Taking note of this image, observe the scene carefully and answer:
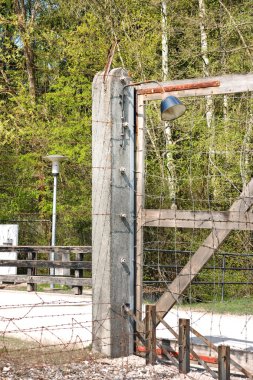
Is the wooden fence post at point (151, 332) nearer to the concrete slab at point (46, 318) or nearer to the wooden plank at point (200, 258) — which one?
the wooden plank at point (200, 258)

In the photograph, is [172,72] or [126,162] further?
[172,72]

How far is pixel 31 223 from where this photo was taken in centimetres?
2392

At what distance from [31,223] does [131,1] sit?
6819 millimetres

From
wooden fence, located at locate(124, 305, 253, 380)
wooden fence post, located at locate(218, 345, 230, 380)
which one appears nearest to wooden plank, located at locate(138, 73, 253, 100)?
wooden fence, located at locate(124, 305, 253, 380)

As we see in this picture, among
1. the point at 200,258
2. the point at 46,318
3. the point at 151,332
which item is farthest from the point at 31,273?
the point at 200,258

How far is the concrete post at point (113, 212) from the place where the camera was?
24.9 ft

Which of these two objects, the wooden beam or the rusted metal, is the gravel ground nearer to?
the rusted metal

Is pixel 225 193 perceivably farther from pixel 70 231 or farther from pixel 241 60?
pixel 70 231

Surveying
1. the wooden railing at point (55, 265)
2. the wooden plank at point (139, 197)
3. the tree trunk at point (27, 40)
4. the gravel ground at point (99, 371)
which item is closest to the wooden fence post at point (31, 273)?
the wooden railing at point (55, 265)

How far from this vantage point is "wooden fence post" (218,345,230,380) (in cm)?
648

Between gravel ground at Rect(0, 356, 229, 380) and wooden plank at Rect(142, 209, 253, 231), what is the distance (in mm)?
1245

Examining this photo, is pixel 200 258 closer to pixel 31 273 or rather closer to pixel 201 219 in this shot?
pixel 201 219

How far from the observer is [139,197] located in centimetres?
777

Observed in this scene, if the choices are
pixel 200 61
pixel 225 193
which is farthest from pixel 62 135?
pixel 225 193
